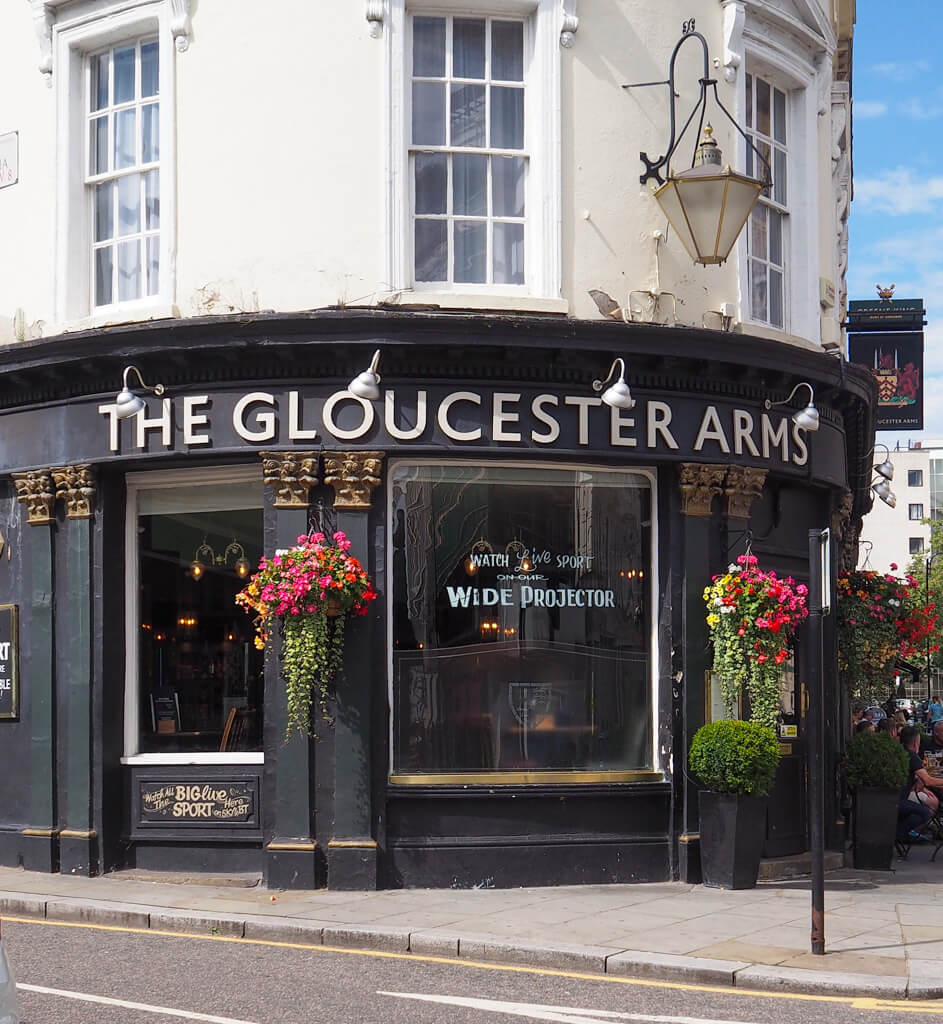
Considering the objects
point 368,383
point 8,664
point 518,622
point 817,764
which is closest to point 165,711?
point 8,664

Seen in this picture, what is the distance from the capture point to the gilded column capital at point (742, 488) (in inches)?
528

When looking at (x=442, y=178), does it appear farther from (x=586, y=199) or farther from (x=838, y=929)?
(x=838, y=929)

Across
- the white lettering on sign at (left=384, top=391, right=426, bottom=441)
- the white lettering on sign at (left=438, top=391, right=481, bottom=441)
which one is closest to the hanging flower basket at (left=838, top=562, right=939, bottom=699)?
the white lettering on sign at (left=438, top=391, right=481, bottom=441)

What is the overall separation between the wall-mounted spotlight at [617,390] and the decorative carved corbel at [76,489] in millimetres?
4643

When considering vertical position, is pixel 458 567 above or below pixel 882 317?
below

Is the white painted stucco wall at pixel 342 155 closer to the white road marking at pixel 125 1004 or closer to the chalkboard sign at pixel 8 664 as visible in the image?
the chalkboard sign at pixel 8 664

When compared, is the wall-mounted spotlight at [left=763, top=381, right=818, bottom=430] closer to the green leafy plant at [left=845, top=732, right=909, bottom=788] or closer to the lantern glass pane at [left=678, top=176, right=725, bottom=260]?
the lantern glass pane at [left=678, top=176, right=725, bottom=260]

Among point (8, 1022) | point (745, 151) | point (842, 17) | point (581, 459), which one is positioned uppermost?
point (842, 17)

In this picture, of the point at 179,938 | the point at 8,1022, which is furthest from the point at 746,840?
the point at 8,1022

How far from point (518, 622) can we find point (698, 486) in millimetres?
2033

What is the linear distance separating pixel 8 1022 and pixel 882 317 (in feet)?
59.1

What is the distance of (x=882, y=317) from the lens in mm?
21078

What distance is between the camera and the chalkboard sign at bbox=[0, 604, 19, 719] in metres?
13.9

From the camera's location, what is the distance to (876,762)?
14086 millimetres
